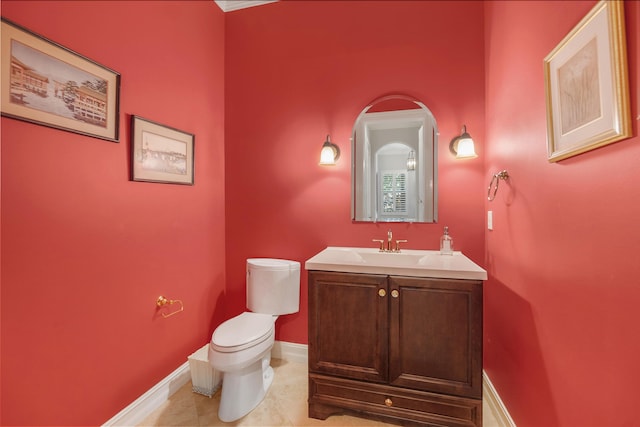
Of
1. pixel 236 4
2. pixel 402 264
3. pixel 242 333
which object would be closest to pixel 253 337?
pixel 242 333

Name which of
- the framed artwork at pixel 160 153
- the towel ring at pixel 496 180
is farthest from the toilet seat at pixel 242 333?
the towel ring at pixel 496 180

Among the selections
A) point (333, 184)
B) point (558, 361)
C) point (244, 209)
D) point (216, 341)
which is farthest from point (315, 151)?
point (558, 361)

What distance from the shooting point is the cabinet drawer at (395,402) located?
1.34 meters

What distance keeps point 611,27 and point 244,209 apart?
2154 millimetres

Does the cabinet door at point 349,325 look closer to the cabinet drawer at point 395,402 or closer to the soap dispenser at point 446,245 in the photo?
the cabinet drawer at point 395,402

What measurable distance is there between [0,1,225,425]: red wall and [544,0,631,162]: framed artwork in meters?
1.97

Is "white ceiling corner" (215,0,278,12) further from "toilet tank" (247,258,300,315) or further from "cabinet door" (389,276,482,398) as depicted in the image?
"cabinet door" (389,276,482,398)

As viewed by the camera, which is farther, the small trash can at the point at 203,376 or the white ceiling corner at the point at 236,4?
the white ceiling corner at the point at 236,4

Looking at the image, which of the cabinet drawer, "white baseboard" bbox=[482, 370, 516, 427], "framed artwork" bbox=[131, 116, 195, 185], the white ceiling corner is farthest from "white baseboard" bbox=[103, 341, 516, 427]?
the white ceiling corner

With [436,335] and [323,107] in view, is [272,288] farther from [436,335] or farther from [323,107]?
[323,107]

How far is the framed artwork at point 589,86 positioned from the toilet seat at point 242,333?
1.64 meters

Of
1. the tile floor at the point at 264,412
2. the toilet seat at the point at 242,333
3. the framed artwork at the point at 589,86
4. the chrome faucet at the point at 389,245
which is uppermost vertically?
the framed artwork at the point at 589,86

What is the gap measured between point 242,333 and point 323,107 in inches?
66.3

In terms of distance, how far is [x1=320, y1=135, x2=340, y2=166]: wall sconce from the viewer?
1979mm
